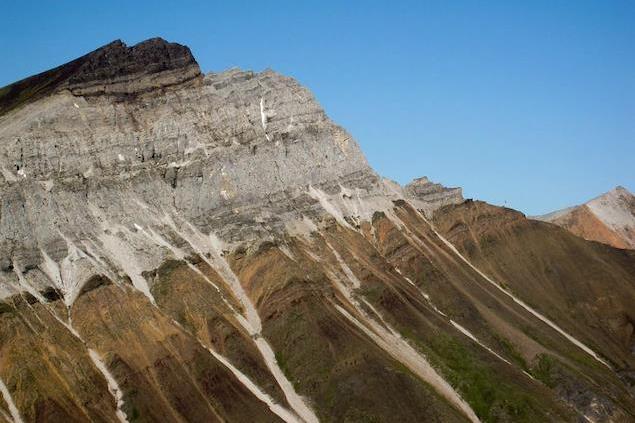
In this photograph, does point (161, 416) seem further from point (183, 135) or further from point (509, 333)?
point (183, 135)

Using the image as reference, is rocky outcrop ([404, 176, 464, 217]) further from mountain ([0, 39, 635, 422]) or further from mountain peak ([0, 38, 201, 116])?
mountain peak ([0, 38, 201, 116])

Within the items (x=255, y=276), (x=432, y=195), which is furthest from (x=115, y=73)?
(x=432, y=195)

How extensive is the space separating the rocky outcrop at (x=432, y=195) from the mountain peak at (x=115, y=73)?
48.6 m

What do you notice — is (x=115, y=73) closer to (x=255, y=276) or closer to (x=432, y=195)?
(x=255, y=276)

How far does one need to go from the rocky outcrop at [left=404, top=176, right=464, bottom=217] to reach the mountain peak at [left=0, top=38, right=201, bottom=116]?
48.6 metres

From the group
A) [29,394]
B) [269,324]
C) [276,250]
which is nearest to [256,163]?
[276,250]

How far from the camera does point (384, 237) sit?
6806 inches

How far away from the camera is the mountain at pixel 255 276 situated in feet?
419

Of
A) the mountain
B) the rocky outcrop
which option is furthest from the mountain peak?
the rocky outcrop

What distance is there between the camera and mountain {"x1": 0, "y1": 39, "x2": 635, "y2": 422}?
419 ft

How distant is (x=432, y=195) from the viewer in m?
194

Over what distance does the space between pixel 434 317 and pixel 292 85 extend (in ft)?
214

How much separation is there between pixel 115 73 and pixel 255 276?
171ft

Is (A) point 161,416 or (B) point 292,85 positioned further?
(B) point 292,85
